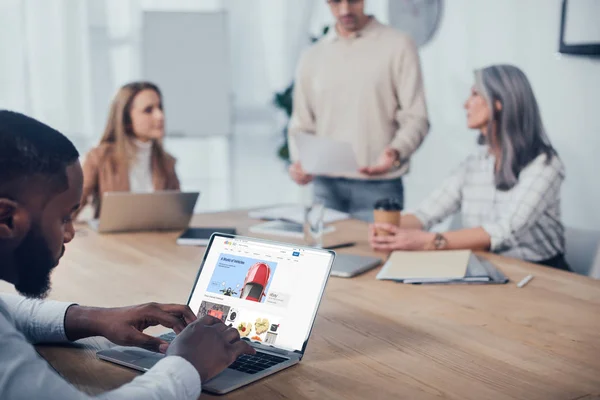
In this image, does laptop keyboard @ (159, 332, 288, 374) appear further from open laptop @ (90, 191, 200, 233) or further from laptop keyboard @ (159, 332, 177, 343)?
open laptop @ (90, 191, 200, 233)

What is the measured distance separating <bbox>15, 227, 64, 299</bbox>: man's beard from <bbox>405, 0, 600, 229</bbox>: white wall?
3.06 m

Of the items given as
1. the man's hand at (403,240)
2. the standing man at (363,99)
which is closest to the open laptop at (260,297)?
the man's hand at (403,240)

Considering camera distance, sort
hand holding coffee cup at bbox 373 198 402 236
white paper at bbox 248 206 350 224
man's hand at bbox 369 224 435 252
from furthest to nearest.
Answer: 1. white paper at bbox 248 206 350 224
2. hand holding coffee cup at bbox 373 198 402 236
3. man's hand at bbox 369 224 435 252

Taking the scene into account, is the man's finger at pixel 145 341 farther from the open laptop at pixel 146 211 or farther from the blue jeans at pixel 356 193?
the blue jeans at pixel 356 193

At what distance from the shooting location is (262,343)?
130 cm

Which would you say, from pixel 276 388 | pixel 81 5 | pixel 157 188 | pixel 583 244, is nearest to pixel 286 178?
pixel 81 5

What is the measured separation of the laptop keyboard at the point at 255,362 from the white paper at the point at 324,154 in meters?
1.58

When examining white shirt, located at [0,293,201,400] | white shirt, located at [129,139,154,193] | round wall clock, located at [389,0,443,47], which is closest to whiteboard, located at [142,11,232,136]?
round wall clock, located at [389,0,443,47]

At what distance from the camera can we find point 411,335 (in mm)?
1438

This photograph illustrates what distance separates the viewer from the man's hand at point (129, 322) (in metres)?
1.30

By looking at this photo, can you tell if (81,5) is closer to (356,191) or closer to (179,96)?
(179,96)

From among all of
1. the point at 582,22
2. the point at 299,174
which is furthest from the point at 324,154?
the point at 582,22

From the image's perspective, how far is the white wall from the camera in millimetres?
3537

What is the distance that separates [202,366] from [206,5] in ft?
12.9
